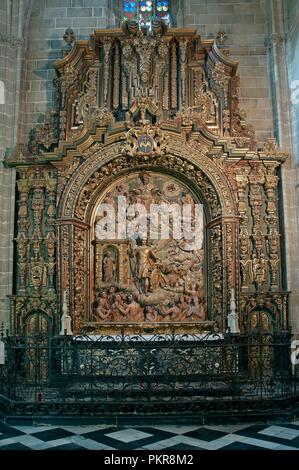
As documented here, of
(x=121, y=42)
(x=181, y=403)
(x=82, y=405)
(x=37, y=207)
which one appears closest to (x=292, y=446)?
(x=181, y=403)

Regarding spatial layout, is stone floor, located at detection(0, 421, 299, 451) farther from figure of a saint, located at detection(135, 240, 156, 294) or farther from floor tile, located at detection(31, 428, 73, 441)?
figure of a saint, located at detection(135, 240, 156, 294)

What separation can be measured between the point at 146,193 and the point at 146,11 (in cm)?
508

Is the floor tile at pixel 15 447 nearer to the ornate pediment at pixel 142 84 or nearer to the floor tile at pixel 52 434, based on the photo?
the floor tile at pixel 52 434

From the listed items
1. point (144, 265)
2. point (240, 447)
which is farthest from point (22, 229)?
point (240, 447)

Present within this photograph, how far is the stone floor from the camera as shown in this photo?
21.2 feet

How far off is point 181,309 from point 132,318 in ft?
3.58

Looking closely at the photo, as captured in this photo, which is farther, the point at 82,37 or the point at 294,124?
the point at 82,37

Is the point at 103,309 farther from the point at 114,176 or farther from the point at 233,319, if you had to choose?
the point at 114,176

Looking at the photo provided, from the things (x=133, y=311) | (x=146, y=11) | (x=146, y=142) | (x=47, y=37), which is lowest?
(x=133, y=311)

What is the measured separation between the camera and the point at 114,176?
1180cm

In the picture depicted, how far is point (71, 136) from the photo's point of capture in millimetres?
11555
